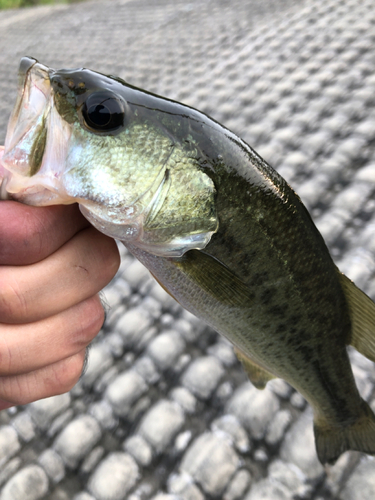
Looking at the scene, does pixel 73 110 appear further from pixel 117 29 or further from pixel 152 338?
pixel 117 29

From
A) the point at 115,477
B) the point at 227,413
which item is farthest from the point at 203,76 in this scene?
the point at 115,477

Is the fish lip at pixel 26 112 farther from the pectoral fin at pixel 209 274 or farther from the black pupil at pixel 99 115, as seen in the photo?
the pectoral fin at pixel 209 274

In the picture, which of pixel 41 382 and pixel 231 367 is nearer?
pixel 41 382

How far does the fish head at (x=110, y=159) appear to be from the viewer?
1.18ft

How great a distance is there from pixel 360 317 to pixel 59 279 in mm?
393

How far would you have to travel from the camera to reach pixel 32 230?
39 centimetres

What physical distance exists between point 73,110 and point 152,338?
0.59m

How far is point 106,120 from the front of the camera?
0.38 meters

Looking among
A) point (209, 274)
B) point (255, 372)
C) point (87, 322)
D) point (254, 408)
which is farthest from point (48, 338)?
point (254, 408)

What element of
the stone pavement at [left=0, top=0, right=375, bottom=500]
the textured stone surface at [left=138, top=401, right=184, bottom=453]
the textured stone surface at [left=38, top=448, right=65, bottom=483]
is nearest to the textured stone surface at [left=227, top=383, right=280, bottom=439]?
the stone pavement at [left=0, top=0, right=375, bottom=500]

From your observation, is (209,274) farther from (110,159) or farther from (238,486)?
(238,486)

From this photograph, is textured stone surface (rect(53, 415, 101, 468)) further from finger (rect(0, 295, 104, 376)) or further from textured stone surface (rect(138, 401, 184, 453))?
finger (rect(0, 295, 104, 376))

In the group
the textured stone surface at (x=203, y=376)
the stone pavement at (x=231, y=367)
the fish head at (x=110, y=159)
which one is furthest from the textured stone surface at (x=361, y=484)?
the fish head at (x=110, y=159)

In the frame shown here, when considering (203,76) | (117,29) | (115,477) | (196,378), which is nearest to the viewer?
(115,477)
